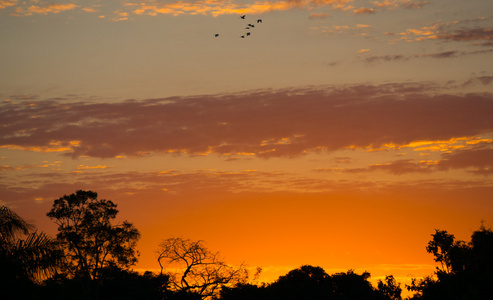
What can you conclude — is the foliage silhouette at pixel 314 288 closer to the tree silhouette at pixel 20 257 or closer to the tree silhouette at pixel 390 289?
the tree silhouette at pixel 390 289

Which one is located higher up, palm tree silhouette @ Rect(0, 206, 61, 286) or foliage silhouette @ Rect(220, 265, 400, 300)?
foliage silhouette @ Rect(220, 265, 400, 300)

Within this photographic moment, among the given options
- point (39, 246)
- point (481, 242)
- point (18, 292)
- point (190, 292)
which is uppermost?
point (481, 242)

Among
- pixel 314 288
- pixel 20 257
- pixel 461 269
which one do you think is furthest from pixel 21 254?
pixel 314 288

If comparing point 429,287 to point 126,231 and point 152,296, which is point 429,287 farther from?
point 126,231

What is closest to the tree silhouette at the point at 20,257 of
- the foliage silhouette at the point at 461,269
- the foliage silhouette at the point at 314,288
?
the foliage silhouette at the point at 461,269

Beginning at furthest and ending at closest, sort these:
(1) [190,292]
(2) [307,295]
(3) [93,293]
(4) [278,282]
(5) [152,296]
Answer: (4) [278,282]
(2) [307,295]
(3) [93,293]
(5) [152,296]
(1) [190,292]

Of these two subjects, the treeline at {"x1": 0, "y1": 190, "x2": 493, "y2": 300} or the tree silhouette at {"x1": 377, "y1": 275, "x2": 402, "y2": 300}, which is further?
the tree silhouette at {"x1": 377, "y1": 275, "x2": 402, "y2": 300}

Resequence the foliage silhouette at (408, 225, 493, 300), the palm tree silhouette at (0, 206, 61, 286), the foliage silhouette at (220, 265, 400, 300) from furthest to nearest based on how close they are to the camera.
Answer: the foliage silhouette at (220, 265, 400, 300) < the foliage silhouette at (408, 225, 493, 300) < the palm tree silhouette at (0, 206, 61, 286)

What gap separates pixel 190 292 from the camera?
4966cm

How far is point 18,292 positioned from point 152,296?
1414 inches

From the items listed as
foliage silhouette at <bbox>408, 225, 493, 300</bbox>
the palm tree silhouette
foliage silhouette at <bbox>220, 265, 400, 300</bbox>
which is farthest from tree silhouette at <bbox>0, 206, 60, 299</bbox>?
foliage silhouette at <bbox>220, 265, 400, 300</bbox>

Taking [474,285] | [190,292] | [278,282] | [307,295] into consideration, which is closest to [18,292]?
[190,292]

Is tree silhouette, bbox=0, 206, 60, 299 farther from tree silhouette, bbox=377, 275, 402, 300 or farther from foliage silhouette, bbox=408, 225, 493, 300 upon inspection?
tree silhouette, bbox=377, 275, 402, 300

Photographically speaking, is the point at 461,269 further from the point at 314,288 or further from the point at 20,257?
the point at 20,257
